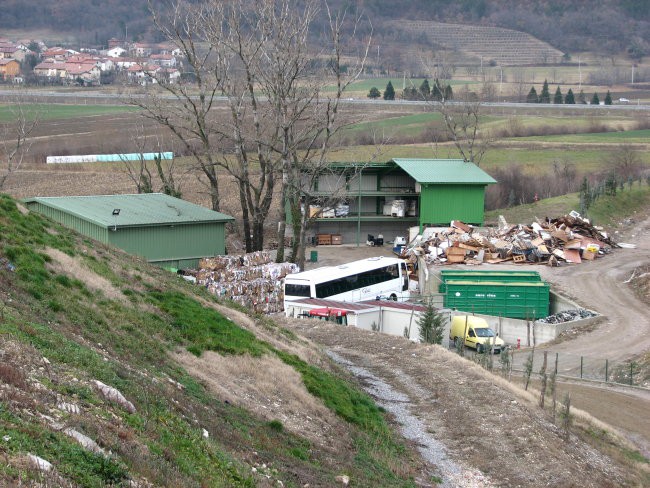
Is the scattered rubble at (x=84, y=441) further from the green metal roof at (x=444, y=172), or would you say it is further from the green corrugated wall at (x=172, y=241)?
the green metal roof at (x=444, y=172)

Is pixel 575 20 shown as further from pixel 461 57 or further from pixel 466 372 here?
pixel 466 372

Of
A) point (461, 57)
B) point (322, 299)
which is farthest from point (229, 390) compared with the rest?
point (461, 57)

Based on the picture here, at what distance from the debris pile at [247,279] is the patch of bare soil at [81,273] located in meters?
15.9

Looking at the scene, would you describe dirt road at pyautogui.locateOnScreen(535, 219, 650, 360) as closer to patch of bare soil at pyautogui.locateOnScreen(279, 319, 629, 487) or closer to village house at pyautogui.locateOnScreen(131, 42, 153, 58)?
patch of bare soil at pyautogui.locateOnScreen(279, 319, 629, 487)

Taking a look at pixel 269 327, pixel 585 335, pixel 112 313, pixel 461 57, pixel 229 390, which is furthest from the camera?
pixel 461 57

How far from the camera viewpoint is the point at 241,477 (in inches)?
454

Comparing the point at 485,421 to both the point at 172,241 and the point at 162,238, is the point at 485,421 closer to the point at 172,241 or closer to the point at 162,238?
the point at 162,238

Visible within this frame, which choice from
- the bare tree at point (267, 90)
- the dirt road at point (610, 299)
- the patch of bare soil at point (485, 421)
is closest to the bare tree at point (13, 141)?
the bare tree at point (267, 90)

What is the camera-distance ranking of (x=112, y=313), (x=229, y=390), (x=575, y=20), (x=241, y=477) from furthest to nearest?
(x=575, y=20) < (x=112, y=313) < (x=229, y=390) < (x=241, y=477)

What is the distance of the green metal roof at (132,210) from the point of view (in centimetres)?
3806

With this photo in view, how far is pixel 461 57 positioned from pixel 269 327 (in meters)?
144

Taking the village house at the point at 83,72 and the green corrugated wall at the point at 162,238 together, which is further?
the village house at the point at 83,72

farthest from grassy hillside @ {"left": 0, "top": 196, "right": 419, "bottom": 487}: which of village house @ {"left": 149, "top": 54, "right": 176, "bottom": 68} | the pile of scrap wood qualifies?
village house @ {"left": 149, "top": 54, "right": 176, "bottom": 68}

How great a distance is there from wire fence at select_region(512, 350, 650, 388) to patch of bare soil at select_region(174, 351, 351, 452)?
41.0ft
